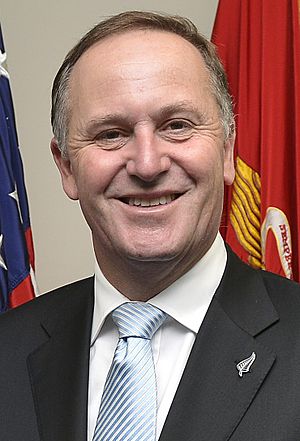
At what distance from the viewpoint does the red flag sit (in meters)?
2.27

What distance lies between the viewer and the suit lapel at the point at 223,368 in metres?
1.33

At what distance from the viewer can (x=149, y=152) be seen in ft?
4.51

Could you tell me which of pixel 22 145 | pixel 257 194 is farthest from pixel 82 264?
pixel 257 194

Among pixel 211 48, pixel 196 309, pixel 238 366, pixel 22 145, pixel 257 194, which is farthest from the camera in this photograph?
pixel 22 145

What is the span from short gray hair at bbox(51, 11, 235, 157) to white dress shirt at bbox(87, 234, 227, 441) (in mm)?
253

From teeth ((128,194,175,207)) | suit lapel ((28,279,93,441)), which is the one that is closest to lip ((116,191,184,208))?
teeth ((128,194,175,207))

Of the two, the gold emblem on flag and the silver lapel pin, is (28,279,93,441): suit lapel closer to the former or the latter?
the silver lapel pin

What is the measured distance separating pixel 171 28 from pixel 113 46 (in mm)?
122

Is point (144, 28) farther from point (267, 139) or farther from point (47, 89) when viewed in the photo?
point (47, 89)

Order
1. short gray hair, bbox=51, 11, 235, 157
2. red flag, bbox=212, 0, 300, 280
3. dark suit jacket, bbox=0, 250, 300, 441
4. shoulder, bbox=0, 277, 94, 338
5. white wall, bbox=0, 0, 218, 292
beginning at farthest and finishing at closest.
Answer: white wall, bbox=0, 0, 218, 292, red flag, bbox=212, 0, 300, 280, shoulder, bbox=0, 277, 94, 338, short gray hair, bbox=51, 11, 235, 157, dark suit jacket, bbox=0, 250, 300, 441

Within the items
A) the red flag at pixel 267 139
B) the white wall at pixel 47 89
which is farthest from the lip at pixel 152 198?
the white wall at pixel 47 89

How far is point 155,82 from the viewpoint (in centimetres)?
142

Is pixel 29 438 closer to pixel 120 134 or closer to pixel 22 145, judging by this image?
pixel 120 134

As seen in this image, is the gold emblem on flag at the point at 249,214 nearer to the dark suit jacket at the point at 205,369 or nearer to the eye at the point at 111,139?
the dark suit jacket at the point at 205,369
